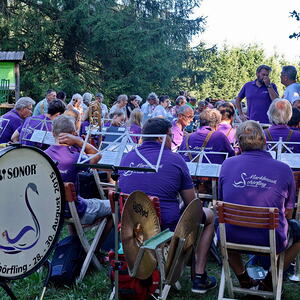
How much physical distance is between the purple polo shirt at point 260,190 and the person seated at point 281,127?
153cm

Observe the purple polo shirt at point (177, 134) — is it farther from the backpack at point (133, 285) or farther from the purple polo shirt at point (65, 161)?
the backpack at point (133, 285)

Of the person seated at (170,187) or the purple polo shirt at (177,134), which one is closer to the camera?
the person seated at (170,187)

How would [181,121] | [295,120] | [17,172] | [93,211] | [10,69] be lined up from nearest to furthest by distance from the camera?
[17,172], [93,211], [295,120], [181,121], [10,69]

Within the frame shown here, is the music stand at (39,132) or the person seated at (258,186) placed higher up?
the music stand at (39,132)

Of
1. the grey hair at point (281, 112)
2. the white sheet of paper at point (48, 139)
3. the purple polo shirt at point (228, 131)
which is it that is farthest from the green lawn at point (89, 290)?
the purple polo shirt at point (228, 131)

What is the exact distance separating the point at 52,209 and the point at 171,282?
0.99 meters

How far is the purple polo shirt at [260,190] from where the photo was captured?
4052mm

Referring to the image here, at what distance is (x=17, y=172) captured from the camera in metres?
3.05

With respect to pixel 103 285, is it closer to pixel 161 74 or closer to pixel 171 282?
pixel 171 282

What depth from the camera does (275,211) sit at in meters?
3.80

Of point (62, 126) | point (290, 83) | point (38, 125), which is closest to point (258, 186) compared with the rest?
point (62, 126)

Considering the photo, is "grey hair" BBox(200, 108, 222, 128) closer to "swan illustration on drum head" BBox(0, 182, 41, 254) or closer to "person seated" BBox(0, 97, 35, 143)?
"person seated" BBox(0, 97, 35, 143)

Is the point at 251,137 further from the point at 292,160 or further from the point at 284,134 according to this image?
the point at 284,134

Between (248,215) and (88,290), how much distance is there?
1.54 meters
